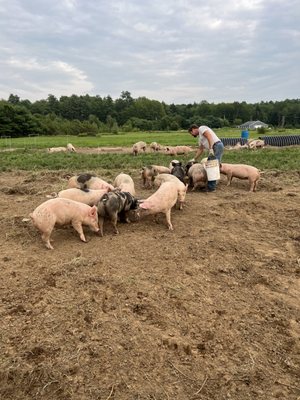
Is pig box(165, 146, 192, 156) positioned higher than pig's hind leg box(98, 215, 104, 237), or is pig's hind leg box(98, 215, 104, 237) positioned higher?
pig's hind leg box(98, 215, 104, 237)

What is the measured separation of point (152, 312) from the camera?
427 cm

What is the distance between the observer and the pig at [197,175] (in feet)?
32.6

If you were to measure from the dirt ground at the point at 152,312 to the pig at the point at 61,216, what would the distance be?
27 centimetres

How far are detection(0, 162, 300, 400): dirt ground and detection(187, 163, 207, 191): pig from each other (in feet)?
9.09

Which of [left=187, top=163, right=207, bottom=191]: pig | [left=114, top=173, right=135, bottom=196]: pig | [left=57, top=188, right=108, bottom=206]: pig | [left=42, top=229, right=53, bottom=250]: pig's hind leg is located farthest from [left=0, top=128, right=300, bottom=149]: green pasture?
[left=42, top=229, right=53, bottom=250]: pig's hind leg

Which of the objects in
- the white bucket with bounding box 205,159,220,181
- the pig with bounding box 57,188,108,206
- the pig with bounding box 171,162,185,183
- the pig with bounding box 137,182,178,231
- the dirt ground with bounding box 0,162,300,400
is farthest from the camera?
the pig with bounding box 171,162,185,183

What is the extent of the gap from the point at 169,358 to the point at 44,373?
1.12m

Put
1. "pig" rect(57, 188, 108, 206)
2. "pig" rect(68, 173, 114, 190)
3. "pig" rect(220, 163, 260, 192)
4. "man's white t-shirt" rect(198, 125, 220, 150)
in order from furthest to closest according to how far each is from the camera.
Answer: "man's white t-shirt" rect(198, 125, 220, 150)
"pig" rect(220, 163, 260, 192)
"pig" rect(68, 173, 114, 190)
"pig" rect(57, 188, 108, 206)

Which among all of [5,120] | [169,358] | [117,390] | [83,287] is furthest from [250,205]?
[5,120]

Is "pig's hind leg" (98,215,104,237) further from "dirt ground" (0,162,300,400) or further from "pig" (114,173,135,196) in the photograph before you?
"pig" (114,173,135,196)

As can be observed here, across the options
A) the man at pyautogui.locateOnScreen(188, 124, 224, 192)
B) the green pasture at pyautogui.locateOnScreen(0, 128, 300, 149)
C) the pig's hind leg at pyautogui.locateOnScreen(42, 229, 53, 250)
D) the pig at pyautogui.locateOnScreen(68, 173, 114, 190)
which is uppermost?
the man at pyautogui.locateOnScreen(188, 124, 224, 192)

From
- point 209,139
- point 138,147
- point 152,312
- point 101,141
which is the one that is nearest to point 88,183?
point 209,139

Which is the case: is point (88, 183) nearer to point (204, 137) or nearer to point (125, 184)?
point (125, 184)

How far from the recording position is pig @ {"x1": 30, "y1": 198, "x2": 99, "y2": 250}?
6068mm
